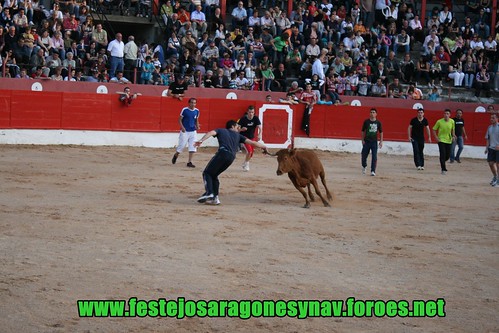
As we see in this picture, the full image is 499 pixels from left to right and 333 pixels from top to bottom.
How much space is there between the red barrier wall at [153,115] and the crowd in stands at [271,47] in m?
0.58

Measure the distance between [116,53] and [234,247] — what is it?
14.6 meters

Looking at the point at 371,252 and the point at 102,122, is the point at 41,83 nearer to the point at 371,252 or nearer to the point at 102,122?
the point at 102,122

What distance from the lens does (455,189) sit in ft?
60.1

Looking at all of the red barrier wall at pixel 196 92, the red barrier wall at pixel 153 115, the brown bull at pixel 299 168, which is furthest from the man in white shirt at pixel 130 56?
the brown bull at pixel 299 168

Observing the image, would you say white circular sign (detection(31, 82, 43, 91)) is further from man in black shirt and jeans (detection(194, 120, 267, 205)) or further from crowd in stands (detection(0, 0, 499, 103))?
man in black shirt and jeans (detection(194, 120, 267, 205))

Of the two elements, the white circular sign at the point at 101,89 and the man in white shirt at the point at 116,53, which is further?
the man in white shirt at the point at 116,53

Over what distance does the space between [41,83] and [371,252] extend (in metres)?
13.9

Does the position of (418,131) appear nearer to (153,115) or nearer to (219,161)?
(153,115)

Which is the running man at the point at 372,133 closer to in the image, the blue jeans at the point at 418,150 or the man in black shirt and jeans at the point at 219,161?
the blue jeans at the point at 418,150

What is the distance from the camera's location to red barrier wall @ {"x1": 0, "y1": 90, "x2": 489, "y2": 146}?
22.6 m

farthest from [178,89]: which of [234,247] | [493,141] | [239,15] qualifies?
[234,247]

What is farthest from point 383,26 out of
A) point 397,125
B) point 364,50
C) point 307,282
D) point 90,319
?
point 90,319

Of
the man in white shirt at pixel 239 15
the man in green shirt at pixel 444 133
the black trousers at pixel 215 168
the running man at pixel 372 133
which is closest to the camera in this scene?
the black trousers at pixel 215 168

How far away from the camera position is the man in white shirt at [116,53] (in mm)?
24188
